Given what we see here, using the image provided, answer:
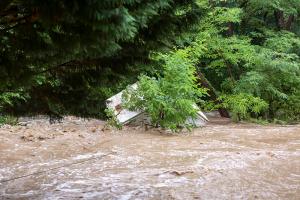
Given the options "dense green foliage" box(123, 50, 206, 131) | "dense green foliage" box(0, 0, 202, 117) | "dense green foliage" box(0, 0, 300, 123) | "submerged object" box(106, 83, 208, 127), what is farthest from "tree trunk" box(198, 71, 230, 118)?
"dense green foliage" box(0, 0, 202, 117)

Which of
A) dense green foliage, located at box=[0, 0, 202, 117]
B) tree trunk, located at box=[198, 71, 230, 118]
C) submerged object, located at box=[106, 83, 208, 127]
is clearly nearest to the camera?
dense green foliage, located at box=[0, 0, 202, 117]

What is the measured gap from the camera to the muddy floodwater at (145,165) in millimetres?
4738

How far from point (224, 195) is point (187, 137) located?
4727mm

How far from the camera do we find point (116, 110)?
11.0m

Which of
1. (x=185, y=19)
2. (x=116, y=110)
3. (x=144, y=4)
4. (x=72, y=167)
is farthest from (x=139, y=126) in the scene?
(x=144, y=4)

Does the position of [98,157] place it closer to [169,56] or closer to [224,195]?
[224,195]

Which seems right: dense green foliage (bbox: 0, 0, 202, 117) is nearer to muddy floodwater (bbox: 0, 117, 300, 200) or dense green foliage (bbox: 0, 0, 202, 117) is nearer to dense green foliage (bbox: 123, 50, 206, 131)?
muddy floodwater (bbox: 0, 117, 300, 200)

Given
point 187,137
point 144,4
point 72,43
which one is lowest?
point 187,137

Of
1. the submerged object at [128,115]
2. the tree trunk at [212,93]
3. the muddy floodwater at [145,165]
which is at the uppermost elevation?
the tree trunk at [212,93]

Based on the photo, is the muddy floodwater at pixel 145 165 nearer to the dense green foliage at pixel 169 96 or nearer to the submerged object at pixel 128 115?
the dense green foliage at pixel 169 96

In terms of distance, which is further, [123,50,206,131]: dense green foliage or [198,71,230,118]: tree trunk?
[198,71,230,118]: tree trunk

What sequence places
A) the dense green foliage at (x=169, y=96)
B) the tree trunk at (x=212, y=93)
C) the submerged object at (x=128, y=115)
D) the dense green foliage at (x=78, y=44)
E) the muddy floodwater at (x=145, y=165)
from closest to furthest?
the dense green foliage at (x=78, y=44), the muddy floodwater at (x=145, y=165), the dense green foliage at (x=169, y=96), the submerged object at (x=128, y=115), the tree trunk at (x=212, y=93)

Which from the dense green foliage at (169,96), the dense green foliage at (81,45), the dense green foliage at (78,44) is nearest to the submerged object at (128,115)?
the dense green foliage at (169,96)

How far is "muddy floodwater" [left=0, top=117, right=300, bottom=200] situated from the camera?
4.74 m
